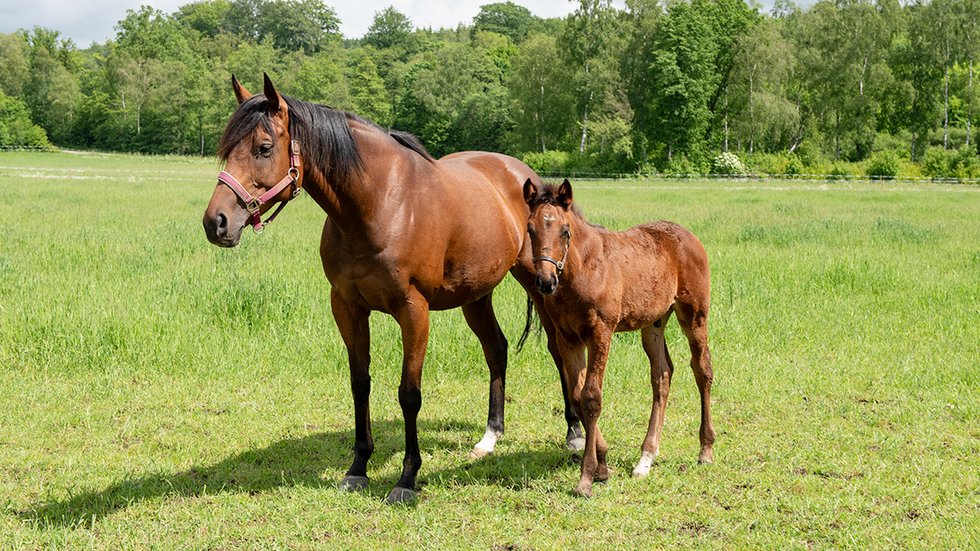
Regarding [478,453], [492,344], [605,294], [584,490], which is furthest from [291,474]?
[605,294]

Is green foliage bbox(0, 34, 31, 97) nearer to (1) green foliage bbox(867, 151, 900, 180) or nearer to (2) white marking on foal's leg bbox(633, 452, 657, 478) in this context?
(1) green foliage bbox(867, 151, 900, 180)

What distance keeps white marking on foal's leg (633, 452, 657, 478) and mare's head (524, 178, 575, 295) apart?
59.2 inches

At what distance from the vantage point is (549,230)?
4.43 metres

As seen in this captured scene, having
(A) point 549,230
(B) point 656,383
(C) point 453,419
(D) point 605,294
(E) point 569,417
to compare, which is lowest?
(C) point 453,419

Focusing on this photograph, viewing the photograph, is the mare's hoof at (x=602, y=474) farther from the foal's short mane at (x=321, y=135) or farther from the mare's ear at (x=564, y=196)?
the foal's short mane at (x=321, y=135)

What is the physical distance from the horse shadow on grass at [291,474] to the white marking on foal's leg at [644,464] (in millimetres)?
518

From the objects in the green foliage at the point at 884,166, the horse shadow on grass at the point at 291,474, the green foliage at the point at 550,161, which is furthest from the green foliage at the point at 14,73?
the horse shadow on grass at the point at 291,474

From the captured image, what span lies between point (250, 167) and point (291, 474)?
84.7 inches

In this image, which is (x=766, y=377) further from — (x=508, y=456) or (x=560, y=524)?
(x=560, y=524)

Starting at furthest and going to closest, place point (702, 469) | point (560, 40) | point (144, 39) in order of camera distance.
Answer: point (144, 39) → point (560, 40) → point (702, 469)

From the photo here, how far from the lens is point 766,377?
7180 millimetres

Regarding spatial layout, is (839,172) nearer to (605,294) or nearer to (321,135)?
(605,294)

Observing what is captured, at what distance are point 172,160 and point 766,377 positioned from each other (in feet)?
215

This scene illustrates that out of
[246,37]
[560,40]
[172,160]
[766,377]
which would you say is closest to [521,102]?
[560,40]
